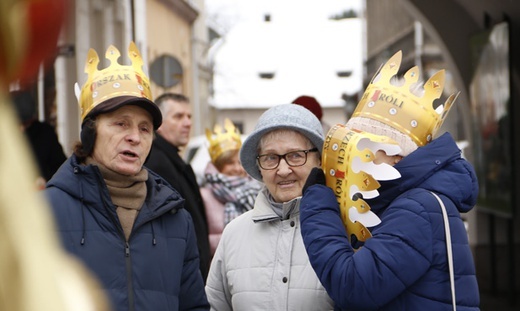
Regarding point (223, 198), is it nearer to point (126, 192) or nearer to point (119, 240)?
point (126, 192)

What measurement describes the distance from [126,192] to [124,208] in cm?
6

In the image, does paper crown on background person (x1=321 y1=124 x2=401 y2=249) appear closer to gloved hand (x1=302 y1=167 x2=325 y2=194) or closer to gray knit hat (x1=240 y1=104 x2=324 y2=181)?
gloved hand (x1=302 y1=167 x2=325 y2=194)

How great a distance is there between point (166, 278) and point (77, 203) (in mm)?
367

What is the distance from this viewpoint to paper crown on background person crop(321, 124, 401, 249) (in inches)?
110

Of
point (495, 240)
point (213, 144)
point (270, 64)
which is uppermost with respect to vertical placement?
point (270, 64)

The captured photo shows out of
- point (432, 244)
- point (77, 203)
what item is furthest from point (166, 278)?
point (432, 244)

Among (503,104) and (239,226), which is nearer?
(239,226)

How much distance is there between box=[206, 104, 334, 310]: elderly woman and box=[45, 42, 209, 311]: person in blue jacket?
0.21 m

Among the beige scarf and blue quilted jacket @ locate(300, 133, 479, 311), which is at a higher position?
the beige scarf

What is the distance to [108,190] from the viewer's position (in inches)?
119

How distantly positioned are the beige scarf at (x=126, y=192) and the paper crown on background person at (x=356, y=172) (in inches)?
24.3

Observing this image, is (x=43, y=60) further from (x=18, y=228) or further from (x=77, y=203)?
(x=77, y=203)


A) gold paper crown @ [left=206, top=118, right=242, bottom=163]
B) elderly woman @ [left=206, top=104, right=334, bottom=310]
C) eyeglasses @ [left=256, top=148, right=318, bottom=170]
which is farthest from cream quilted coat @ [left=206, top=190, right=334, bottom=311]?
gold paper crown @ [left=206, top=118, right=242, bottom=163]

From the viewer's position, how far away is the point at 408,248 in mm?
2654
